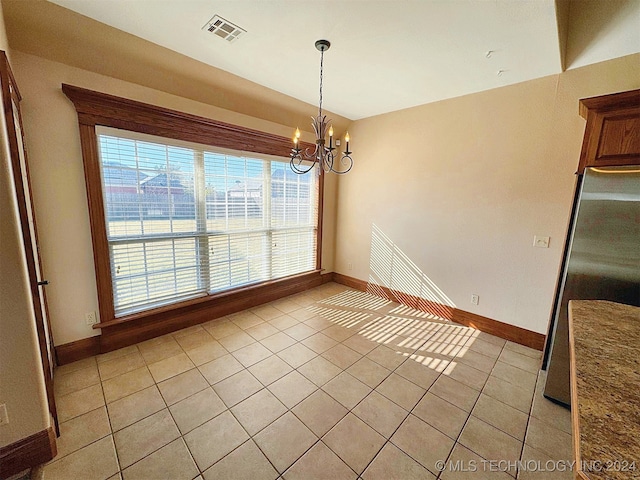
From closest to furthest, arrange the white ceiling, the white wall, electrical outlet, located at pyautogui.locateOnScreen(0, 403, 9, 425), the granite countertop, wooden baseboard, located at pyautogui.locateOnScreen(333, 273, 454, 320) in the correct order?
the granite countertop
electrical outlet, located at pyautogui.locateOnScreen(0, 403, 9, 425)
the white ceiling
the white wall
wooden baseboard, located at pyautogui.locateOnScreen(333, 273, 454, 320)

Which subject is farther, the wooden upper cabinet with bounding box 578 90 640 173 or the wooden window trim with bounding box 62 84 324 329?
the wooden window trim with bounding box 62 84 324 329

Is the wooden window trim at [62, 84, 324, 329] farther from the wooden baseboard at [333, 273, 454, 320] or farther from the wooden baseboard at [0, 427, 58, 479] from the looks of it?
the wooden baseboard at [333, 273, 454, 320]

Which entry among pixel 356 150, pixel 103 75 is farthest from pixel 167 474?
pixel 356 150

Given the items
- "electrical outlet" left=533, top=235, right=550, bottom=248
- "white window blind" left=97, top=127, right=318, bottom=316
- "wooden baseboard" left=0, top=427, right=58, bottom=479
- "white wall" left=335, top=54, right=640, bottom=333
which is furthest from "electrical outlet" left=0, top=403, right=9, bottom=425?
"electrical outlet" left=533, top=235, right=550, bottom=248

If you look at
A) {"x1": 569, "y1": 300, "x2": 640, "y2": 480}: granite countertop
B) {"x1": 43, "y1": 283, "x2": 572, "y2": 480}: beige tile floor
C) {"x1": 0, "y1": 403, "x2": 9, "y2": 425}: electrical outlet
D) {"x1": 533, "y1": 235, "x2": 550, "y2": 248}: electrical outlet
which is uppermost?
{"x1": 533, "y1": 235, "x2": 550, "y2": 248}: electrical outlet

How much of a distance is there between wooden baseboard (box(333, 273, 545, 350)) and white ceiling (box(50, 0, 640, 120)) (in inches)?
103

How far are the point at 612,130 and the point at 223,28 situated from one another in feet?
9.73

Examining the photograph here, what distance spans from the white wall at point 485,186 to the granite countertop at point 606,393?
5.36 ft

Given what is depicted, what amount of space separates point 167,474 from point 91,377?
1.32 meters

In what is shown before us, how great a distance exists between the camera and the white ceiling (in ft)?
5.57

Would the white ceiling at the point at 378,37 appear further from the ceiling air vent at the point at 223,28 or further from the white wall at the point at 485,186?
the white wall at the point at 485,186

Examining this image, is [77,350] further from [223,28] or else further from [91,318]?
[223,28]

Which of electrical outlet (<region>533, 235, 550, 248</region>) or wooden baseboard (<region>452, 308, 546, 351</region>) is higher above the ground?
electrical outlet (<region>533, 235, 550, 248</region>)

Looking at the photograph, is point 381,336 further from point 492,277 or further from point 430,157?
point 430,157
